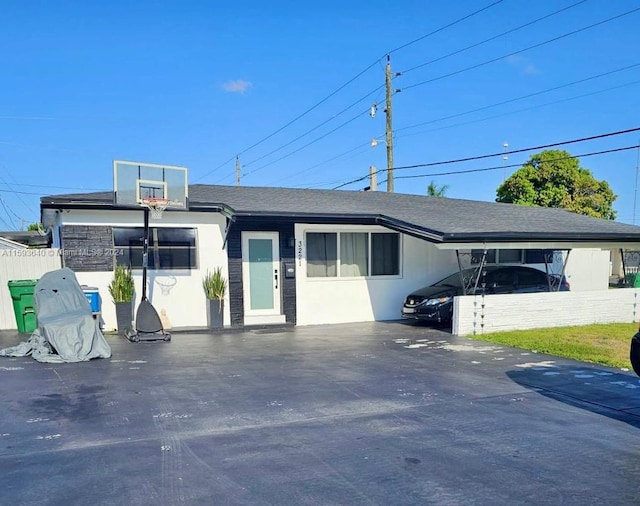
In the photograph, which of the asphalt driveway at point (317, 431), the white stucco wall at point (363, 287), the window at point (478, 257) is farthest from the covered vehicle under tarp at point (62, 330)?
the window at point (478, 257)

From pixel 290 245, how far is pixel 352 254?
1860 mm

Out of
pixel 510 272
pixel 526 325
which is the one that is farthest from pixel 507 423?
pixel 510 272

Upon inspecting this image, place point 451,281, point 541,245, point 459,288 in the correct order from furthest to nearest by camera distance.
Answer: point 451,281 < point 459,288 < point 541,245

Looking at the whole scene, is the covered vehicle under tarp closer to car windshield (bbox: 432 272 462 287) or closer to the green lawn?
the green lawn

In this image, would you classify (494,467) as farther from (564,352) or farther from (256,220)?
(256,220)

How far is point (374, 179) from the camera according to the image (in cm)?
2380

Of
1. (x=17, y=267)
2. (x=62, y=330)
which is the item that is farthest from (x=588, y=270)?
(x=17, y=267)

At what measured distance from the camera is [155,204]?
10.1 meters

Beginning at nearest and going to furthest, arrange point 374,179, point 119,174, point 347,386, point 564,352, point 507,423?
point 507,423 → point 347,386 → point 564,352 → point 119,174 → point 374,179

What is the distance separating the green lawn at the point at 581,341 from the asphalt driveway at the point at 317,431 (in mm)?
594

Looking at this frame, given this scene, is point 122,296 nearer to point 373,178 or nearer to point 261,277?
point 261,277

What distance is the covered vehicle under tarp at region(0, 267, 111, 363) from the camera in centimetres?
793

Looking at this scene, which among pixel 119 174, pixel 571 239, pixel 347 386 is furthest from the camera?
pixel 571 239

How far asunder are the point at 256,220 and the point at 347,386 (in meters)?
6.09
